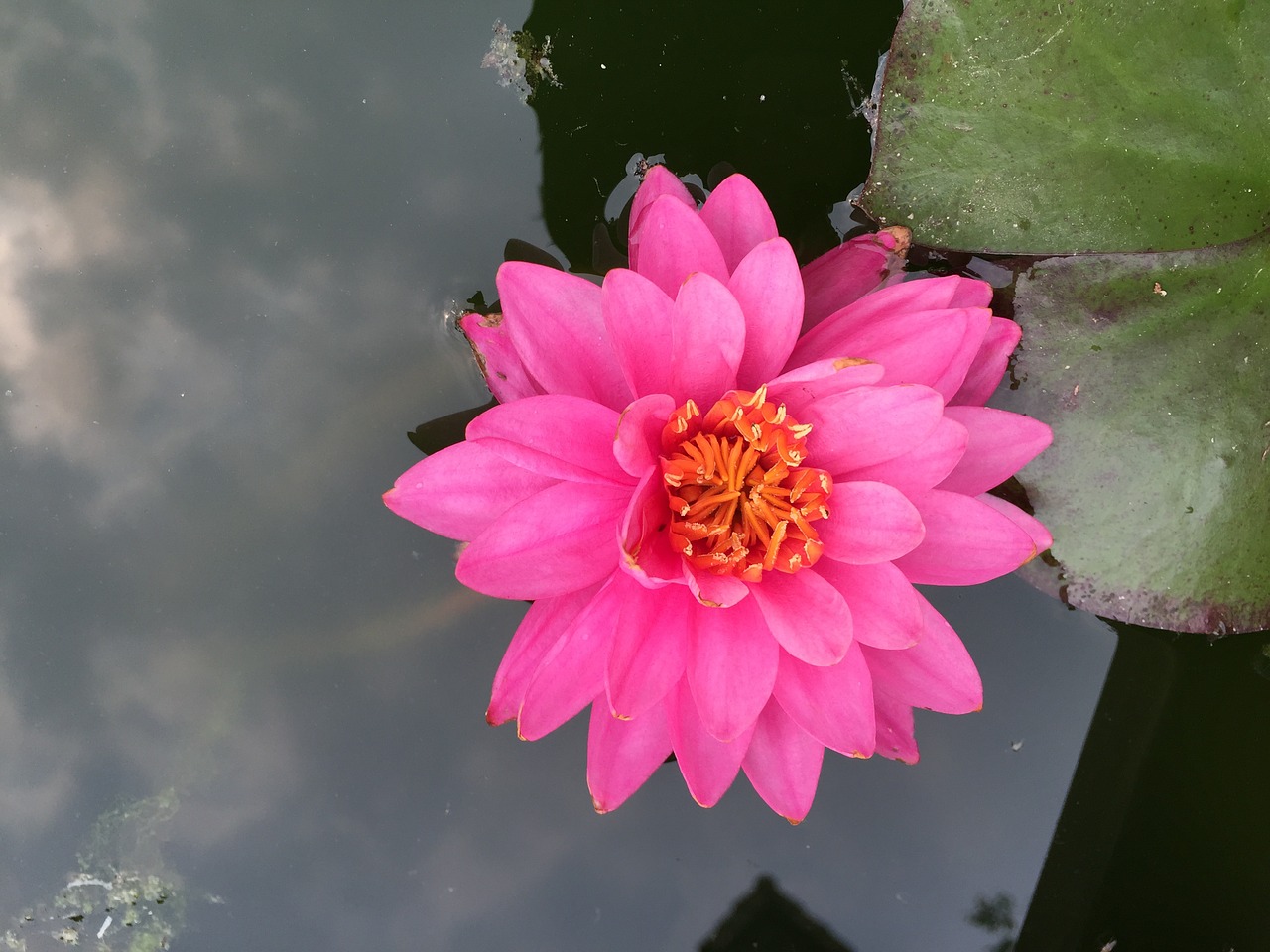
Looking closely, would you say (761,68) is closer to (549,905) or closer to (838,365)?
(838,365)

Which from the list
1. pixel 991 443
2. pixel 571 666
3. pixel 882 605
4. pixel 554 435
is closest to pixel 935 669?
pixel 882 605

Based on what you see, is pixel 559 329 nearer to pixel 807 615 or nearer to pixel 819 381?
pixel 819 381

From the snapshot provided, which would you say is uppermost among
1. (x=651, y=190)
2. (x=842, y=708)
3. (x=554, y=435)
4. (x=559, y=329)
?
(x=651, y=190)

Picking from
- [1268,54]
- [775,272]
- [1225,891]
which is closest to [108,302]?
[775,272]

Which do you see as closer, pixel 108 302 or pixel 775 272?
pixel 775 272

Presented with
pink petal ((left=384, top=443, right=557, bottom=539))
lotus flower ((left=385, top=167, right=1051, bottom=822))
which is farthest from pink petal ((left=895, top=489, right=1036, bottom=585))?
pink petal ((left=384, top=443, right=557, bottom=539))

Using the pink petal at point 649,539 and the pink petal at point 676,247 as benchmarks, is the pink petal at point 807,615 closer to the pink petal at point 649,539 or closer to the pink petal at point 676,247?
the pink petal at point 649,539
